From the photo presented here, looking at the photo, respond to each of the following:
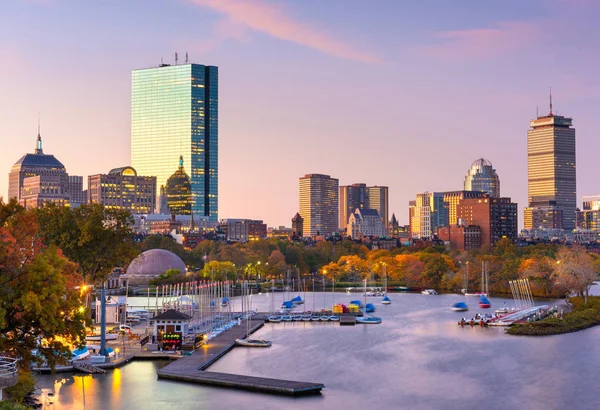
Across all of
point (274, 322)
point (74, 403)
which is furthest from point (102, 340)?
point (274, 322)

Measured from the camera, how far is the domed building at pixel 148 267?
147000mm

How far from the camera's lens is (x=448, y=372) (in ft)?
212

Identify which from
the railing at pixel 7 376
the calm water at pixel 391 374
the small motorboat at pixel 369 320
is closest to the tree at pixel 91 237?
the calm water at pixel 391 374

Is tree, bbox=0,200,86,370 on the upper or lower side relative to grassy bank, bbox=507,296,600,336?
upper

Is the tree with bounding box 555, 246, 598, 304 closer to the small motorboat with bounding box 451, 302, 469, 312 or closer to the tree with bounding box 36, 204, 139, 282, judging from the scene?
the small motorboat with bounding box 451, 302, 469, 312

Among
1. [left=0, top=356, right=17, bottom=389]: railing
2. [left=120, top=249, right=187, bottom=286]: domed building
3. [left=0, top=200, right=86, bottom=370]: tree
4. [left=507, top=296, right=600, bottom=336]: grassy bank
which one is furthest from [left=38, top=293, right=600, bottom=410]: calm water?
[left=120, top=249, right=187, bottom=286]: domed building

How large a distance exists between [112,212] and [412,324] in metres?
36.8

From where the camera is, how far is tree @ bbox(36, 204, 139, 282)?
8612 centimetres

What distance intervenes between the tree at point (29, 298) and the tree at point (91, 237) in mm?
43161

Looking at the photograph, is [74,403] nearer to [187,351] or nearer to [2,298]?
[2,298]

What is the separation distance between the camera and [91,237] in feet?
278

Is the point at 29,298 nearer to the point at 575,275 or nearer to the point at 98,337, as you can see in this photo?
the point at 98,337

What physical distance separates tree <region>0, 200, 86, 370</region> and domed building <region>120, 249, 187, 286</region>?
4059 inches

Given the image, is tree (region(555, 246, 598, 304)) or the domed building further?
the domed building
